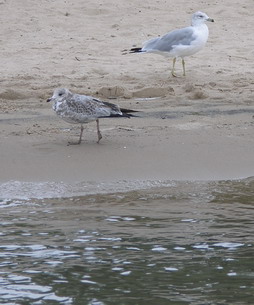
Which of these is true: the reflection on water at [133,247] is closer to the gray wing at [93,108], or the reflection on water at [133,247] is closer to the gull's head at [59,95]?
the gray wing at [93,108]

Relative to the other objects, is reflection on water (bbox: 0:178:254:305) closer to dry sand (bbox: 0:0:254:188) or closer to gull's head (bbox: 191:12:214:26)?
dry sand (bbox: 0:0:254:188)

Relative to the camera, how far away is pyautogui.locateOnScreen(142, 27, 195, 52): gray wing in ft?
40.9

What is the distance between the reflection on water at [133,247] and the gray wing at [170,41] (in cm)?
429

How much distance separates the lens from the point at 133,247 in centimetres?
682

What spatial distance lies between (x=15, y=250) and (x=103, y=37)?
7190 millimetres

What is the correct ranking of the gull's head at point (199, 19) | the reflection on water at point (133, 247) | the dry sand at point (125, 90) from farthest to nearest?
the gull's head at point (199, 19), the dry sand at point (125, 90), the reflection on water at point (133, 247)

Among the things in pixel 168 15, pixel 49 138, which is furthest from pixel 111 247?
pixel 168 15

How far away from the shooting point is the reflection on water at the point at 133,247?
19.7ft

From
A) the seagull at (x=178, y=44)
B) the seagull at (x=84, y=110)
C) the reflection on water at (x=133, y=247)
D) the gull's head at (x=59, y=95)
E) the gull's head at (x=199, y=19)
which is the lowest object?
the reflection on water at (x=133, y=247)

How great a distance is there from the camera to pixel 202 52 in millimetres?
13367

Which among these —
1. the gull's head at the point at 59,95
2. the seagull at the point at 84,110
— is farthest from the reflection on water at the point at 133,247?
the gull's head at the point at 59,95

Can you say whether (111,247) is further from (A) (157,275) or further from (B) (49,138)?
(B) (49,138)

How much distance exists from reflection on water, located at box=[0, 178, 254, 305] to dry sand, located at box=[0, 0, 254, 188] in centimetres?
65

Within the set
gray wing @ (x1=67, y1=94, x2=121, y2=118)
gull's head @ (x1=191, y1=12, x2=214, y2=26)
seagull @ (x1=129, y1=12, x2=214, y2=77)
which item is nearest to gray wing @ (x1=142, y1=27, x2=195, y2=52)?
seagull @ (x1=129, y1=12, x2=214, y2=77)
